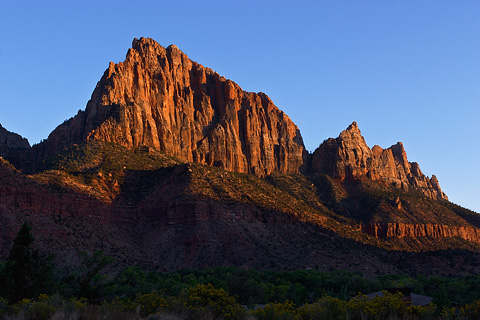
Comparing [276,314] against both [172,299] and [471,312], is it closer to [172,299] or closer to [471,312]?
[172,299]

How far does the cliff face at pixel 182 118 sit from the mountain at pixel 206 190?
0.36 meters

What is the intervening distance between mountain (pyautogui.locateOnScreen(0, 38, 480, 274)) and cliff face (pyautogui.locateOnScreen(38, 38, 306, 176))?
356 mm

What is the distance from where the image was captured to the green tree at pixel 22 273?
122ft

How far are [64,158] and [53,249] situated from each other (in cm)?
3389

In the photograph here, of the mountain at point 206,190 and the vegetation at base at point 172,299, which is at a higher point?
the mountain at point 206,190

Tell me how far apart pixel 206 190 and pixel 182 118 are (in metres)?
39.4

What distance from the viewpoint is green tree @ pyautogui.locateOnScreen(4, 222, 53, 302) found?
122 feet

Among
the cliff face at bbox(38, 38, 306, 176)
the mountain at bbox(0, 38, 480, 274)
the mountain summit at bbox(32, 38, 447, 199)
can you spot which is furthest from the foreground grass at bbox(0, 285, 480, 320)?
the cliff face at bbox(38, 38, 306, 176)

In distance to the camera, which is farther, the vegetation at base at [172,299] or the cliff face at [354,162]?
the cliff face at [354,162]

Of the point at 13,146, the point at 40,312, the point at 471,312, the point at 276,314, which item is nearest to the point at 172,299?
the point at 276,314

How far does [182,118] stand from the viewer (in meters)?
138

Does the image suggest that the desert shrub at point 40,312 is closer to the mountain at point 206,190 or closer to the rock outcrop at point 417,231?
the mountain at point 206,190

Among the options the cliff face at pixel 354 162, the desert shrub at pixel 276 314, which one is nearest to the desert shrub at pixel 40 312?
the desert shrub at pixel 276 314

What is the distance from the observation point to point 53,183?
3506 inches
